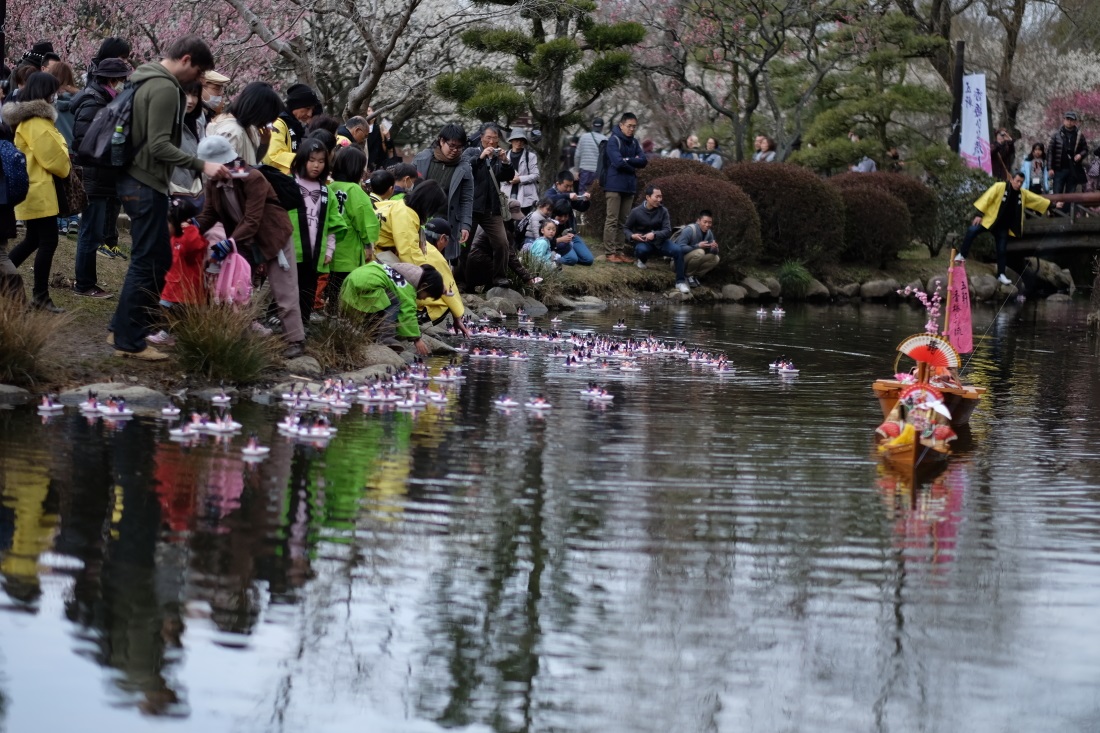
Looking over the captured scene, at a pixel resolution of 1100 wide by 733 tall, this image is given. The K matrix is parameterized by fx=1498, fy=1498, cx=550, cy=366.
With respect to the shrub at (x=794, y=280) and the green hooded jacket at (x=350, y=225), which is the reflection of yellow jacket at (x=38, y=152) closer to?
the green hooded jacket at (x=350, y=225)

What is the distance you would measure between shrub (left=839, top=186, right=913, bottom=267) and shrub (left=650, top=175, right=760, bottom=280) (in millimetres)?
3676

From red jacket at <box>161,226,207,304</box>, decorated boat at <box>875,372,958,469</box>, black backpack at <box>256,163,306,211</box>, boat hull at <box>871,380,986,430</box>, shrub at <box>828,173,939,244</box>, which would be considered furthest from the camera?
shrub at <box>828,173,939,244</box>

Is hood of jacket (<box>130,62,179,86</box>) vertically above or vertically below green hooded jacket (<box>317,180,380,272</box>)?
above

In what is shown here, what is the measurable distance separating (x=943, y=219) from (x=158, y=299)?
23.4 meters

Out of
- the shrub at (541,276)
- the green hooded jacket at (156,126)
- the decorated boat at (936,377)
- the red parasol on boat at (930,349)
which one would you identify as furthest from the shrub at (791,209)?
the green hooded jacket at (156,126)

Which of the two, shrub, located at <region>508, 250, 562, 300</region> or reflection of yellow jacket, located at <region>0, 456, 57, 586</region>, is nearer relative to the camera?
reflection of yellow jacket, located at <region>0, 456, 57, 586</region>

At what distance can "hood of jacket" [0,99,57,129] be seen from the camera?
450 inches

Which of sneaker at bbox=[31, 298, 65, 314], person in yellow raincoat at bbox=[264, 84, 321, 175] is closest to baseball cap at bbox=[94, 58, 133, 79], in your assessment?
person in yellow raincoat at bbox=[264, 84, 321, 175]

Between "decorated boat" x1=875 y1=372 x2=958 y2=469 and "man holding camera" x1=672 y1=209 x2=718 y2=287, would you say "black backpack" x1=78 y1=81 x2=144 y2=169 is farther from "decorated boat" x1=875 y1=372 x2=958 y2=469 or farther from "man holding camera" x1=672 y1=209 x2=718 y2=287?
"man holding camera" x1=672 y1=209 x2=718 y2=287

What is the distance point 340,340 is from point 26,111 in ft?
9.67

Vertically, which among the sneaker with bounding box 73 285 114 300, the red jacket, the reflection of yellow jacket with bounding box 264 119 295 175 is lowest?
the sneaker with bounding box 73 285 114 300

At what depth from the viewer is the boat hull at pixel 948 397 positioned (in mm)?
9859

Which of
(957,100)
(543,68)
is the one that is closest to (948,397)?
(543,68)

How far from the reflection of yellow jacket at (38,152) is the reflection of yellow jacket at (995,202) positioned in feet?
60.4
